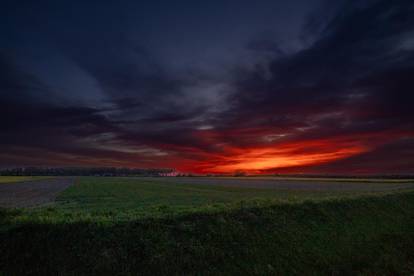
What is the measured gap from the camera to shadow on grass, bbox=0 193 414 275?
9.15 metres

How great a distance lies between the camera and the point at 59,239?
977 centimetres

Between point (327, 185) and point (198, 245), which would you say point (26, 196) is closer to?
point (198, 245)

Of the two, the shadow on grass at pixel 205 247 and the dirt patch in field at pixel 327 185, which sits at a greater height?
the dirt patch in field at pixel 327 185

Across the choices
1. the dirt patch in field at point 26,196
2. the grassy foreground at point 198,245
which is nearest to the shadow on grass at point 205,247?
the grassy foreground at point 198,245

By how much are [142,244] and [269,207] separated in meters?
6.93

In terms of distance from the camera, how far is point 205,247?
1045 centimetres

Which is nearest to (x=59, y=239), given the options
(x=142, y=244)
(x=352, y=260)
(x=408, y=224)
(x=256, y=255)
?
(x=142, y=244)

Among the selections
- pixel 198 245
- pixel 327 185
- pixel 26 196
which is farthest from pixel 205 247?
pixel 327 185

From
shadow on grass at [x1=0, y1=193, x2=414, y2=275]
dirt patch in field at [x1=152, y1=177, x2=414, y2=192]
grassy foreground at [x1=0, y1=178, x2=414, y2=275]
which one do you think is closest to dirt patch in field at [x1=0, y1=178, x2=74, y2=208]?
grassy foreground at [x1=0, y1=178, x2=414, y2=275]

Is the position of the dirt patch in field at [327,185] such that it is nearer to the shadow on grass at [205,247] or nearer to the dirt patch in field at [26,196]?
the shadow on grass at [205,247]

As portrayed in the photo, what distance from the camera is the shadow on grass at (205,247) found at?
9148 mm

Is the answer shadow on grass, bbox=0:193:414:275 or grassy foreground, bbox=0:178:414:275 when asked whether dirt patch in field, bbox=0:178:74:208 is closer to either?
grassy foreground, bbox=0:178:414:275

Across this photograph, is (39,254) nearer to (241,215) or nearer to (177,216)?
(177,216)

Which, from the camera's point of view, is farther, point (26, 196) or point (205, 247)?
point (26, 196)
